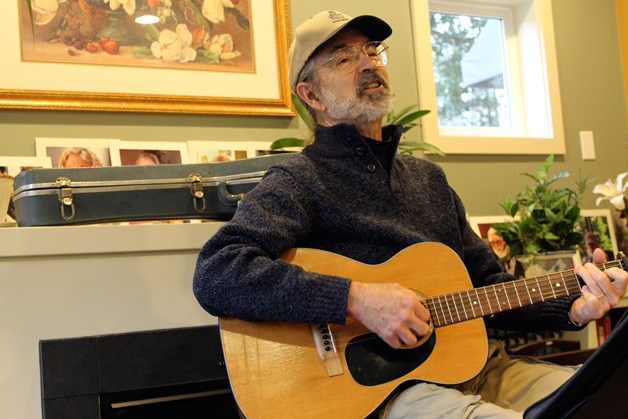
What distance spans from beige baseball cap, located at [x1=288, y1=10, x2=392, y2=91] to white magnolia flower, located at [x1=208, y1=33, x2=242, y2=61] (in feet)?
2.41

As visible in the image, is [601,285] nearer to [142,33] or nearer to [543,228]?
[543,228]

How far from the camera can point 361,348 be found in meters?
1.43

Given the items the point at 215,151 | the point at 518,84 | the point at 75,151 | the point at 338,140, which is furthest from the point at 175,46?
the point at 518,84

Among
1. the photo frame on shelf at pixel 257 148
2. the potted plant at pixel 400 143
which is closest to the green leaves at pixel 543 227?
the potted plant at pixel 400 143

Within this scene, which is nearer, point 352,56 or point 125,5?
point 352,56

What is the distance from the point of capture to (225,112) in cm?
251

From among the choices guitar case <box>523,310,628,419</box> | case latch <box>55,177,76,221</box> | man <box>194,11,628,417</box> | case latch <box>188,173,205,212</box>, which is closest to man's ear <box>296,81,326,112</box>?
man <box>194,11,628,417</box>

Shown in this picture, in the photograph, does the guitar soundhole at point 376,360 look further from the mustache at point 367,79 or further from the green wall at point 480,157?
the green wall at point 480,157

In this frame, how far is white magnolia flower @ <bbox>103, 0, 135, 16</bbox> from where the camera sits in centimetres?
238

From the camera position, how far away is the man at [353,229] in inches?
54.7

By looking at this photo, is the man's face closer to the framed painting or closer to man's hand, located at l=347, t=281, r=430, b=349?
man's hand, located at l=347, t=281, r=430, b=349

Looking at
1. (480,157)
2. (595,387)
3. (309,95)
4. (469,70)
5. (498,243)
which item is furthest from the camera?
(469,70)

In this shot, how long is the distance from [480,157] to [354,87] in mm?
1345

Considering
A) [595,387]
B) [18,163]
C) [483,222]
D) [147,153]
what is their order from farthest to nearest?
[483,222] → [147,153] → [18,163] → [595,387]
